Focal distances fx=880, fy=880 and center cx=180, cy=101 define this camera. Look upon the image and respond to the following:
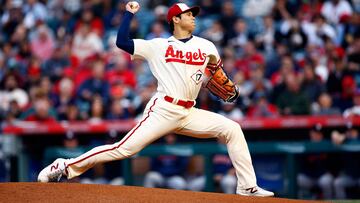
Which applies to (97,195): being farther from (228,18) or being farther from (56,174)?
(228,18)

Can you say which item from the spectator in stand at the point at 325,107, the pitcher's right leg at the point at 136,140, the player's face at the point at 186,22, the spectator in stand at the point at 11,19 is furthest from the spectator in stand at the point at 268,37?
the pitcher's right leg at the point at 136,140

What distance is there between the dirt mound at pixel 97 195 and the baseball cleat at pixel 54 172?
127 millimetres

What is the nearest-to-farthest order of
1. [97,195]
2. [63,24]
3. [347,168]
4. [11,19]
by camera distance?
[97,195] < [347,168] < [63,24] < [11,19]

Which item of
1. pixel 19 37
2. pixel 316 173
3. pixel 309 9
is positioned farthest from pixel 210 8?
pixel 316 173

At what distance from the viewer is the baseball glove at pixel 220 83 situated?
7925 mm

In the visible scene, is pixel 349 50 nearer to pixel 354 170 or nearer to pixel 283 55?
pixel 283 55

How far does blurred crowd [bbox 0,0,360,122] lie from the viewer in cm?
1176

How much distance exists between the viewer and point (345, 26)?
12906 millimetres

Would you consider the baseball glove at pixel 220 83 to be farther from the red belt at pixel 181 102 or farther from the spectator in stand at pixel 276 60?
the spectator in stand at pixel 276 60

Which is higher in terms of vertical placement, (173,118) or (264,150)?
(173,118)

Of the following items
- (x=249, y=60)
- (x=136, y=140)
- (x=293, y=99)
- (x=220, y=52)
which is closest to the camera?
(x=136, y=140)

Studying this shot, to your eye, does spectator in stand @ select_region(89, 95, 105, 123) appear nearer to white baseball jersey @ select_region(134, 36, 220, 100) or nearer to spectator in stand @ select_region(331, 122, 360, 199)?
spectator in stand @ select_region(331, 122, 360, 199)

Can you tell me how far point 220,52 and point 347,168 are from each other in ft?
11.8

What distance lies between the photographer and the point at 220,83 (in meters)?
8.04
